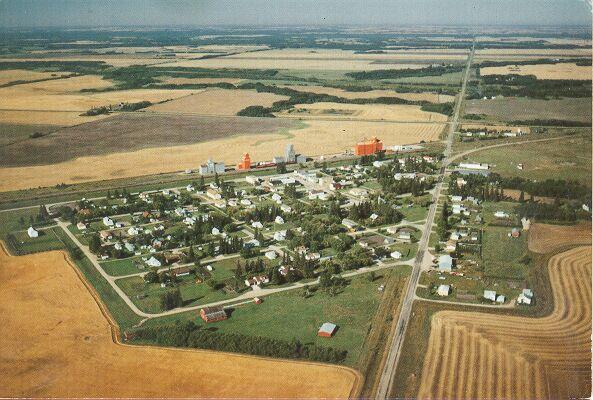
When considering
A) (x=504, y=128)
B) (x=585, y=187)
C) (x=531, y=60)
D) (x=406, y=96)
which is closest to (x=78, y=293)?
(x=585, y=187)

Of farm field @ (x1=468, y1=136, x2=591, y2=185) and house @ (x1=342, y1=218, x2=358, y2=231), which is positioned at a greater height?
farm field @ (x1=468, y1=136, x2=591, y2=185)

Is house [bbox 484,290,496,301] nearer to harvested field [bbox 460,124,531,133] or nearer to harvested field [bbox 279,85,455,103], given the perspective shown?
harvested field [bbox 460,124,531,133]

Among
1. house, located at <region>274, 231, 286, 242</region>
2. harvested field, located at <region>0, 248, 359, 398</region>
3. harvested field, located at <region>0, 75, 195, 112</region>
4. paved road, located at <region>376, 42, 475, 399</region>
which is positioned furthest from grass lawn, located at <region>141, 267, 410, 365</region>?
harvested field, located at <region>0, 75, 195, 112</region>

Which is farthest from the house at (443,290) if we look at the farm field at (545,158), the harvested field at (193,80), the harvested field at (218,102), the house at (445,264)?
A: the harvested field at (193,80)

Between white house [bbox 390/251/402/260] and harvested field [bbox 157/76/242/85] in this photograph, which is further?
harvested field [bbox 157/76/242/85]

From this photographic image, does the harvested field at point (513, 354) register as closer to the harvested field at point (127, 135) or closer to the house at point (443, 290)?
the house at point (443, 290)

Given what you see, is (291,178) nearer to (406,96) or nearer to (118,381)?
(118,381)
